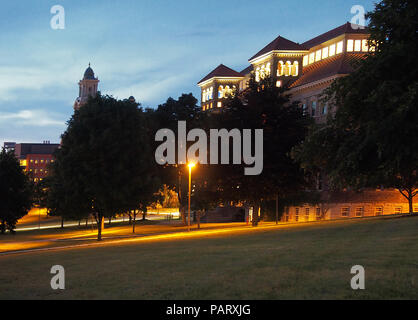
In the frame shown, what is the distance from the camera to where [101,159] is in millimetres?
46000

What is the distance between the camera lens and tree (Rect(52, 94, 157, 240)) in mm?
46188

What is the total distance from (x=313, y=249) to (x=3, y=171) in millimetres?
56101

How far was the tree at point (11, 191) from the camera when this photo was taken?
2544 inches

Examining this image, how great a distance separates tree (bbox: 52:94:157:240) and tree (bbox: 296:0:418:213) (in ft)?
71.4

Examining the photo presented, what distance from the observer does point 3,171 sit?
215 feet

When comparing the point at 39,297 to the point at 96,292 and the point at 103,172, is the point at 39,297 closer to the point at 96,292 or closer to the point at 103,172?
the point at 96,292

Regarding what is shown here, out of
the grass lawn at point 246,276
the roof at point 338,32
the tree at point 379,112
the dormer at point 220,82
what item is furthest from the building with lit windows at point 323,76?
the grass lawn at point 246,276

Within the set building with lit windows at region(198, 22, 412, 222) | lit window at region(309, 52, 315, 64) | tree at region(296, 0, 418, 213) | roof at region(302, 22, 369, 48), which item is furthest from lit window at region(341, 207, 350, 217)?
tree at region(296, 0, 418, 213)

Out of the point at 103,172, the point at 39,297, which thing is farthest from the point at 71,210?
the point at 39,297

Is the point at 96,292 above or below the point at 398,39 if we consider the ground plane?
below

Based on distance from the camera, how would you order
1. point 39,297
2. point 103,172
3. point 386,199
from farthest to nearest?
point 386,199, point 103,172, point 39,297
